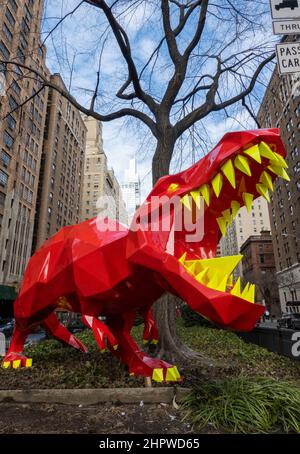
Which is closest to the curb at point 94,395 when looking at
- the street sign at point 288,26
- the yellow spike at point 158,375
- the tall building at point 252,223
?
the yellow spike at point 158,375

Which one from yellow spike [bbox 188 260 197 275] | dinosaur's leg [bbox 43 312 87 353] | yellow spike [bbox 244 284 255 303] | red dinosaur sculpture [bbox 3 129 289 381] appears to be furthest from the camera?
dinosaur's leg [bbox 43 312 87 353]

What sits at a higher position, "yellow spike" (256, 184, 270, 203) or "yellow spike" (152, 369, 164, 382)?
"yellow spike" (256, 184, 270, 203)

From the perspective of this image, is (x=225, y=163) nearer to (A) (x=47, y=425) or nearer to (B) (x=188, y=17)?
(A) (x=47, y=425)

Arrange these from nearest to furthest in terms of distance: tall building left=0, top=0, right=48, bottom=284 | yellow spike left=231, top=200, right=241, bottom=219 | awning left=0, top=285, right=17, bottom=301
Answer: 1. yellow spike left=231, top=200, right=241, bottom=219
2. awning left=0, top=285, right=17, bottom=301
3. tall building left=0, top=0, right=48, bottom=284

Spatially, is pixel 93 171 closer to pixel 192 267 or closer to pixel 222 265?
pixel 192 267

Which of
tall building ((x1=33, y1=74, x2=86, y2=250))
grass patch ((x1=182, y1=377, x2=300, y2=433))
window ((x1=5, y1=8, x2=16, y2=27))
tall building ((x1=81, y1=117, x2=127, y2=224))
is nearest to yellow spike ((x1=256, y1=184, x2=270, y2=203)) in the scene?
grass patch ((x1=182, y1=377, x2=300, y2=433))

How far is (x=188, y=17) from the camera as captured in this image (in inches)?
349

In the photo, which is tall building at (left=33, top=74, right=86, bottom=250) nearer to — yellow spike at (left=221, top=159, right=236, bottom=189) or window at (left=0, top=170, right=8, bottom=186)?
window at (left=0, top=170, right=8, bottom=186)

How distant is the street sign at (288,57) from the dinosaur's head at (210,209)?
935 mm

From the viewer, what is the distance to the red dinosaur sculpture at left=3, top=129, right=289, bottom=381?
317cm

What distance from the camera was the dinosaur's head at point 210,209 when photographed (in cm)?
317

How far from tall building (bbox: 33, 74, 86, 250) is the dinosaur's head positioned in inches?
1903

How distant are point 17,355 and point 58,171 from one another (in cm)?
5450

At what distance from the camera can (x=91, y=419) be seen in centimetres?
358
